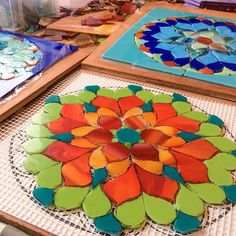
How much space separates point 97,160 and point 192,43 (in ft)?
1.67

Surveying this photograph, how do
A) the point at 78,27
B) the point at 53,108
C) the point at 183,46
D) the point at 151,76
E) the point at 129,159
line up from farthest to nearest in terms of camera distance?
the point at 78,27, the point at 183,46, the point at 151,76, the point at 53,108, the point at 129,159

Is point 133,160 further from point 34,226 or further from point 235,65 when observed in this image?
point 235,65

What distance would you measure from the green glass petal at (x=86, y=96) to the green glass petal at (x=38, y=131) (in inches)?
4.4

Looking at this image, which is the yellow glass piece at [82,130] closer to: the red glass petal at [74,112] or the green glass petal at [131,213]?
the red glass petal at [74,112]

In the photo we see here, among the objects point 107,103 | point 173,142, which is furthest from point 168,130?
point 107,103

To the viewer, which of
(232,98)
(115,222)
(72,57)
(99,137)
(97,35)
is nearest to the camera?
(115,222)

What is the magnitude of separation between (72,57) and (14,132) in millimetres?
311

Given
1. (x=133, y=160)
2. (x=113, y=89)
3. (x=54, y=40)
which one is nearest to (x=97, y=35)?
Result: (x=54, y=40)

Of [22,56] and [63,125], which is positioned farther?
[22,56]

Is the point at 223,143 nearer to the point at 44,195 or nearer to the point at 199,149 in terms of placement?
the point at 199,149

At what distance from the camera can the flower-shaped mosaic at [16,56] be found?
2.37 feet

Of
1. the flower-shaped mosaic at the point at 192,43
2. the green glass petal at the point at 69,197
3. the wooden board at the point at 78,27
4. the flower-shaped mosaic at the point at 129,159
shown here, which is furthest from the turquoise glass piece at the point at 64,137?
the wooden board at the point at 78,27

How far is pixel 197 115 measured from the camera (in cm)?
63

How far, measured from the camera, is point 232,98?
69 centimetres
